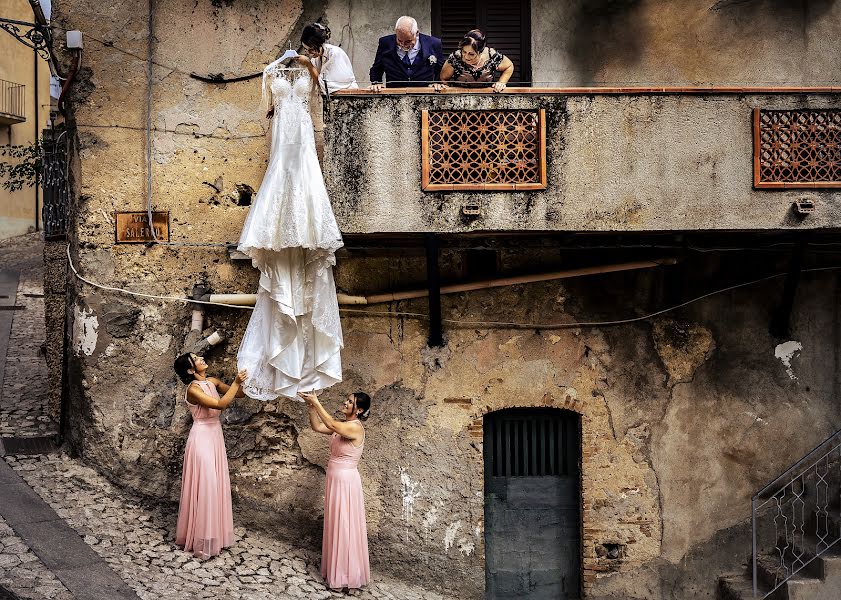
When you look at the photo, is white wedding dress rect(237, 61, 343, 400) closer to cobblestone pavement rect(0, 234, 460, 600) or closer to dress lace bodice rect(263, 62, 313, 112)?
dress lace bodice rect(263, 62, 313, 112)

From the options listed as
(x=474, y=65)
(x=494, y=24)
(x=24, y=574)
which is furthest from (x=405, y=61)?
(x=24, y=574)

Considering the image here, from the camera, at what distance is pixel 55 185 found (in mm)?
10695

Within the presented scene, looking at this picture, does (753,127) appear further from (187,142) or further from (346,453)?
(187,142)

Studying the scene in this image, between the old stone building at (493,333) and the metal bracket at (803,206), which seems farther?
the old stone building at (493,333)

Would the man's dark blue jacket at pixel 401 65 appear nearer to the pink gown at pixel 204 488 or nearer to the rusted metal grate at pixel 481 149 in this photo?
the rusted metal grate at pixel 481 149

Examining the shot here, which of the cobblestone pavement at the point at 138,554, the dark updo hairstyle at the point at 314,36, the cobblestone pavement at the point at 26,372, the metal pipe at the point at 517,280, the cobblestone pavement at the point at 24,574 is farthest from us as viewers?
the cobblestone pavement at the point at 26,372

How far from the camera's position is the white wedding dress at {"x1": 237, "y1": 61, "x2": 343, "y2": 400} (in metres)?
7.59

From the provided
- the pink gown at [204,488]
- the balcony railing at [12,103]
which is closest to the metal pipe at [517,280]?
the pink gown at [204,488]

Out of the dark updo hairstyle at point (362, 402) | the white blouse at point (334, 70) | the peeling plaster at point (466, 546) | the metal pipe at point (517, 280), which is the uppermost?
the white blouse at point (334, 70)

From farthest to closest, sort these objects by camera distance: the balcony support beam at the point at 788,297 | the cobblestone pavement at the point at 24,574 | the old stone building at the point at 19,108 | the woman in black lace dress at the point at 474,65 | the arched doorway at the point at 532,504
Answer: the old stone building at the point at 19,108
the arched doorway at the point at 532,504
the balcony support beam at the point at 788,297
the woman in black lace dress at the point at 474,65
the cobblestone pavement at the point at 24,574

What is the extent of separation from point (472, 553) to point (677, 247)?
395 centimetres

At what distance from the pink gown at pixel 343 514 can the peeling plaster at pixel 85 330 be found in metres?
3.10

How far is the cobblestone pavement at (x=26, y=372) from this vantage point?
33.8 feet

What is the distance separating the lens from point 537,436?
9.65m
